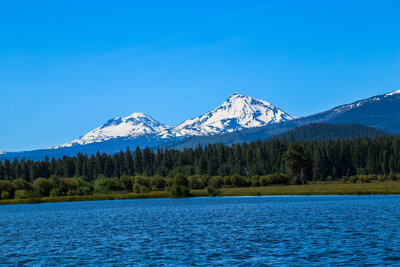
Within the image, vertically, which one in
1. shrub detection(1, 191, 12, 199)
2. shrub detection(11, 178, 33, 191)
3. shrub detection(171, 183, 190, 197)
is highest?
shrub detection(11, 178, 33, 191)

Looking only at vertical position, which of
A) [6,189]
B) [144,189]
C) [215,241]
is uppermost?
[6,189]

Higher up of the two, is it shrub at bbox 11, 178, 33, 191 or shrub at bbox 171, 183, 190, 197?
shrub at bbox 11, 178, 33, 191

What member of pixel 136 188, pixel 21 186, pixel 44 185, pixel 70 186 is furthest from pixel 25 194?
pixel 136 188

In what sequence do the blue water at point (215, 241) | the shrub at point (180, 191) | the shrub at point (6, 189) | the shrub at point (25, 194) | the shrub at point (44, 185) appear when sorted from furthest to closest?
the shrub at point (44, 185) → the shrub at point (180, 191) → the shrub at point (6, 189) → the shrub at point (25, 194) → the blue water at point (215, 241)

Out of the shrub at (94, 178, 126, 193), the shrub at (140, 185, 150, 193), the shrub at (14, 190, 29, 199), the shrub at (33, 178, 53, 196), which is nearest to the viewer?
the shrub at (14, 190, 29, 199)

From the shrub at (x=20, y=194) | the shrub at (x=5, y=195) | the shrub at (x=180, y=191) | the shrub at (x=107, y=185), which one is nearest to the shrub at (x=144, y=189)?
the shrub at (x=107, y=185)

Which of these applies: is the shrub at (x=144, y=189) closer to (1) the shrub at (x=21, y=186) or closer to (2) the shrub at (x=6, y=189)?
(1) the shrub at (x=21, y=186)

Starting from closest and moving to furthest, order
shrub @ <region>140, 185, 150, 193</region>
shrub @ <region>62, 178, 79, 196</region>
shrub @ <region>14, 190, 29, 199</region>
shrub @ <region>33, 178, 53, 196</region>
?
shrub @ <region>14, 190, 29, 199</region> < shrub @ <region>33, 178, 53, 196</region> < shrub @ <region>62, 178, 79, 196</region> < shrub @ <region>140, 185, 150, 193</region>

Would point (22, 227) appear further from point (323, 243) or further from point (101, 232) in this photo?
point (323, 243)

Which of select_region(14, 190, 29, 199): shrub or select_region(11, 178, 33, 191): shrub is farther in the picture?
select_region(11, 178, 33, 191): shrub

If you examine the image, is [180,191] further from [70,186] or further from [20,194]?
[20,194]

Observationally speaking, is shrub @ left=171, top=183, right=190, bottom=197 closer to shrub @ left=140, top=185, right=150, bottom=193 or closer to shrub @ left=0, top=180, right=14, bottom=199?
shrub @ left=140, top=185, right=150, bottom=193

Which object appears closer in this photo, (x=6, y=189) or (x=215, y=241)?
(x=215, y=241)

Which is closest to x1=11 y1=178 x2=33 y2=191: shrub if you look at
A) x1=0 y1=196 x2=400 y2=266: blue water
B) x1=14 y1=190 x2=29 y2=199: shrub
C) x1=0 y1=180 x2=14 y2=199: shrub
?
x1=0 y1=180 x2=14 y2=199: shrub
